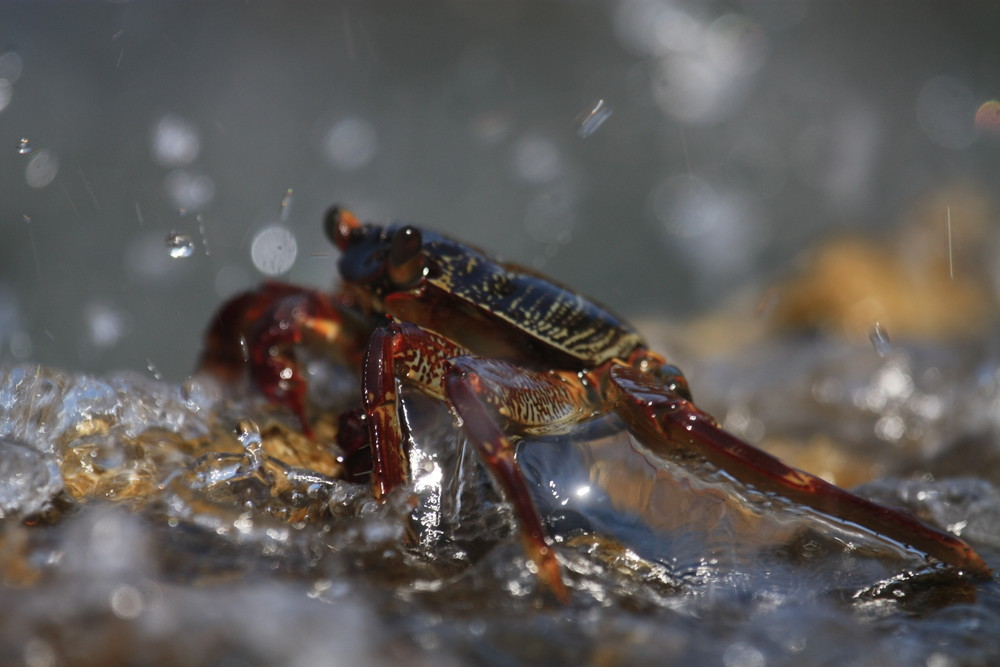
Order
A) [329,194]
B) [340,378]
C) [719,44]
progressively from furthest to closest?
[719,44], [329,194], [340,378]

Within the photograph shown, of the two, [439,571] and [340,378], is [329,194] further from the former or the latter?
[439,571]

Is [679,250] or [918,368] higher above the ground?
[679,250]

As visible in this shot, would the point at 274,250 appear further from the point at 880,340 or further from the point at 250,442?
the point at 250,442

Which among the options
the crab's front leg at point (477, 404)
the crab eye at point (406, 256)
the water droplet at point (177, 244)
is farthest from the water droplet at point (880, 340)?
the water droplet at point (177, 244)

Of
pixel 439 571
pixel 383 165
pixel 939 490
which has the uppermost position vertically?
pixel 383 165

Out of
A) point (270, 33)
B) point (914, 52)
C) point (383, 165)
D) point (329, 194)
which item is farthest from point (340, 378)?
point (914, 52)

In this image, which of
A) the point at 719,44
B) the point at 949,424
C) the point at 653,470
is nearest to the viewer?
the point at 653,470

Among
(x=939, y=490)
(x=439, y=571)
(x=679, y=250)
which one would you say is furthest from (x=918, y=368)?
(x=679, y=250)

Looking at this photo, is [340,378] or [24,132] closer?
[340,378]
